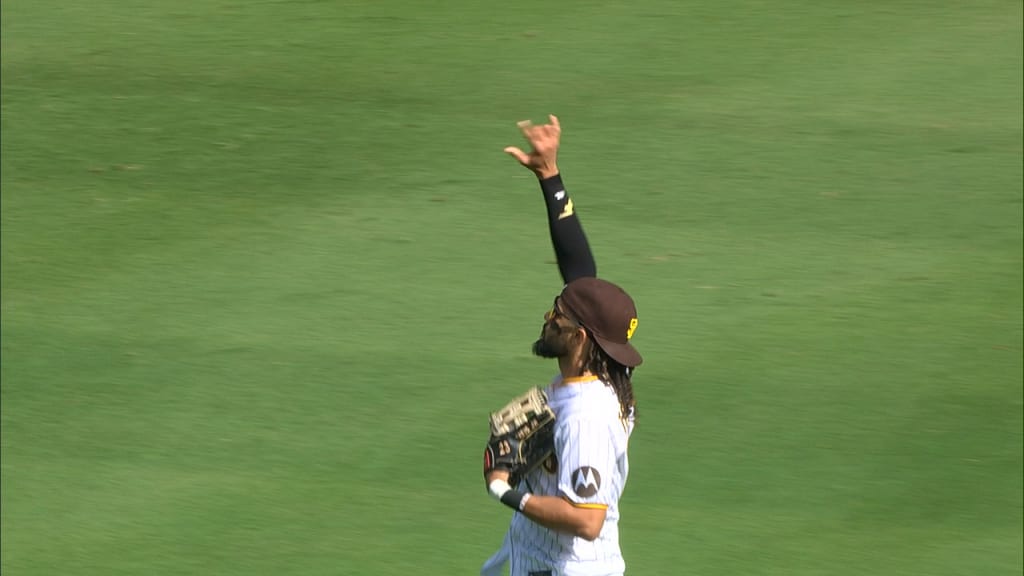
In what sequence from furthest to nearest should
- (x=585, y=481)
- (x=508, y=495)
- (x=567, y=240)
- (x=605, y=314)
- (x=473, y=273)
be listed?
1. (x=473, y=273)
2. (x=567, y=240)
3. (x=605, y=314)
4. (x=508, y=495)
5. (x=585, y=481)

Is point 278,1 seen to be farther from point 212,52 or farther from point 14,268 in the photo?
point 14,268

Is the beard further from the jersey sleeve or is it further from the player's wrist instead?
the player's wrist

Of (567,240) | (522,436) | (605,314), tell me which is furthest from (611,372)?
(567,240)

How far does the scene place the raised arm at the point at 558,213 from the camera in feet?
15.5

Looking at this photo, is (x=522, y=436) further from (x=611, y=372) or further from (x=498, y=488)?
(x=611, y=372)

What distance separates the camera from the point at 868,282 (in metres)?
8.02

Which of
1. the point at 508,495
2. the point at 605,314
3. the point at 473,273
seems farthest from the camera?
the point at 473,273

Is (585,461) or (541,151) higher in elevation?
(541,151)

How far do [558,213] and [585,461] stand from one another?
1172mm

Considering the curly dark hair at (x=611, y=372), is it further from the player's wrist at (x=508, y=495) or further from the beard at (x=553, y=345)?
the player's wrist at (x=508, y=495)

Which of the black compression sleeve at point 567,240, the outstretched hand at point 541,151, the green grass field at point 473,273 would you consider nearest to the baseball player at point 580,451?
the black compression sleeve at point 567,240

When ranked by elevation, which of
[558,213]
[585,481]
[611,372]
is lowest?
[585,481]

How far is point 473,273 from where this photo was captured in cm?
821

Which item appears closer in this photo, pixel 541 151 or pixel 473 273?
pixel 541 151
